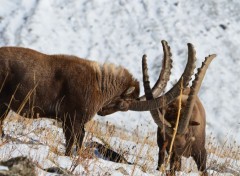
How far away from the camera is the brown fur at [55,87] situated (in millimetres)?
5961

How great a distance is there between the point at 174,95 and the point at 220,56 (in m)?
12.3

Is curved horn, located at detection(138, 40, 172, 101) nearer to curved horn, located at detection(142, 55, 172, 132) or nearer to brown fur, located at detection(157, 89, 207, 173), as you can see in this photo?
curved horn, located at detection(142, 55, 172, 132)

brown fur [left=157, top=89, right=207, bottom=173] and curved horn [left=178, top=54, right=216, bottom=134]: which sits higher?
curved horn [left=178, top=54, right=216, bottom=134]

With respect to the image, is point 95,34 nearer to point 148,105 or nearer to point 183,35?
point 183,35

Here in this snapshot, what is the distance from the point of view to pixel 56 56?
640cm

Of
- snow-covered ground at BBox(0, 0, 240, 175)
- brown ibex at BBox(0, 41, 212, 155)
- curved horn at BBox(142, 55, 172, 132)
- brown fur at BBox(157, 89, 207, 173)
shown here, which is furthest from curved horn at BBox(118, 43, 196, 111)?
snow-covered ground at BBox(0, 0, 240, 175)

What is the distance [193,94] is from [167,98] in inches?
18.4

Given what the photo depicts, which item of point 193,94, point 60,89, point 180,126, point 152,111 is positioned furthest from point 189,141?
point 60,89

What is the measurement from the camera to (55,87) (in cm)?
616

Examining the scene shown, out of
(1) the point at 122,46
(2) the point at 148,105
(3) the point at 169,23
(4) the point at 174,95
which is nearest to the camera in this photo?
(4) the point at 174,95

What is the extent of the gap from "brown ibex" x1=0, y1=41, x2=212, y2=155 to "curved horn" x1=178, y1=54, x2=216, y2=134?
23 cm

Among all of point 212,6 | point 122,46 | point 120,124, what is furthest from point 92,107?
point 212,6

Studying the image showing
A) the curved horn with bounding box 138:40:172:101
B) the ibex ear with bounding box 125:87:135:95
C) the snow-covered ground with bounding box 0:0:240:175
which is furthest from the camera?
the snow-covered ground with bounding box 0:0:240:175

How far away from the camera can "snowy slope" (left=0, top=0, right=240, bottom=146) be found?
Result: 1582cm
